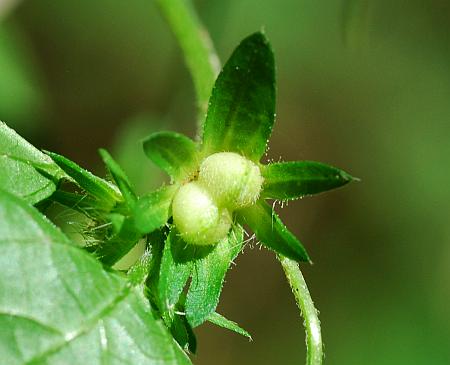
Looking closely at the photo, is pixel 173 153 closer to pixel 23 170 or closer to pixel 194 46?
pixel 23 170

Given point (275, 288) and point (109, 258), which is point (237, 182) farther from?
point (275, 288)

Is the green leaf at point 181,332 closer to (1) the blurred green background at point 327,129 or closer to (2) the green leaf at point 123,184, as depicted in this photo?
(2) the green leaf at point 123,184

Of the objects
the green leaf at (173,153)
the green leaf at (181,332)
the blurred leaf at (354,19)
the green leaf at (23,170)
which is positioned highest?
the blurred leaf at (354,19)

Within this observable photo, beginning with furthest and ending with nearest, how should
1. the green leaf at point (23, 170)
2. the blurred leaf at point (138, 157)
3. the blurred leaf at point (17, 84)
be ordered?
the blurred leaf at point (17, 84) → the blurred leaf at point (138, 157) → the green leaf at point (23, 170)

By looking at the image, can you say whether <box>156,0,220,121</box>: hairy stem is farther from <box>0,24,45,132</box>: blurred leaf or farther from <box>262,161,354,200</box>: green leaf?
<box>0,24,45,132</box>: blurred leaf

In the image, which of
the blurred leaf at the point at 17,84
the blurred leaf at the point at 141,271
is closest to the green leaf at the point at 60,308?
the blurred leaf at the point at 141,271

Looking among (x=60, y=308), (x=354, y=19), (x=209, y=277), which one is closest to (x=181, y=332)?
(x=209, y=277)

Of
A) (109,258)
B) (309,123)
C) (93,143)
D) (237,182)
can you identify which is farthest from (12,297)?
(309,123)
